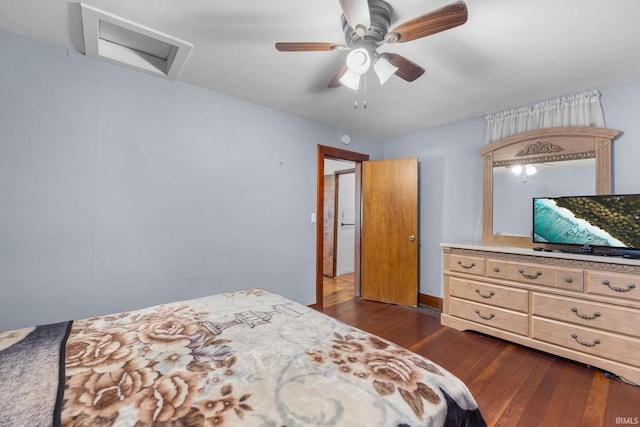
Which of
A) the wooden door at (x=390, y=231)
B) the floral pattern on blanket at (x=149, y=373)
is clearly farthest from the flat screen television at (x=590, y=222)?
the floral pattern on blanket at (x=149, y=373)

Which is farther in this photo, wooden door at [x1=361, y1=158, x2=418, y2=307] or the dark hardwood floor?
wooden door at [x1=361, y1=158, x2=418, y2=307]

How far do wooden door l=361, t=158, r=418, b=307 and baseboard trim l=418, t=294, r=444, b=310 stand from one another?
0.56 feet

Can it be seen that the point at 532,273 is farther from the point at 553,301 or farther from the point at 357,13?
the point at 357,13

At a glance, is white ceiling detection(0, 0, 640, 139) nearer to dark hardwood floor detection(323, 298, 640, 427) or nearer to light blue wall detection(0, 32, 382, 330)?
light blue wall detection(0, 32, 382, 330)

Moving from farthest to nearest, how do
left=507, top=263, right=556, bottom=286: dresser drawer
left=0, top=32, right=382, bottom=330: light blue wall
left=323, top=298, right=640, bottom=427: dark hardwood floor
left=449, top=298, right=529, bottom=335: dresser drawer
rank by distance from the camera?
left=449, top=298, right=529, bottom=335: dresser drawer, left=507, top=263, right=556, bottom=286: dresser drawer, left=0, top=32, right=382, bottom=330: light blue wall, left=323, top=298, right=640, bottom=427: dark hardwood floor

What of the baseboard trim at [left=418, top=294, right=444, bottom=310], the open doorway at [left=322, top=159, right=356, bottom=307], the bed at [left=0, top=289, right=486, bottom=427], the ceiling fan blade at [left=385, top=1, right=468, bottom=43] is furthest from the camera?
the open doorway at [left=322, top=159, right=356, bottom=307]

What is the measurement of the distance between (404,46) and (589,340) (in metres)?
2.61

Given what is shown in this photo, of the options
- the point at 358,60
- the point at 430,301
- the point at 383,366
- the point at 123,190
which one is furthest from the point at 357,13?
the point at 430,301

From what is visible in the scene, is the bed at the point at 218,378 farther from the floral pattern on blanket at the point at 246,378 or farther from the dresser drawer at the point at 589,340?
the dresser drawer at the point at 589,340

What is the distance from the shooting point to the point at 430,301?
361 cm

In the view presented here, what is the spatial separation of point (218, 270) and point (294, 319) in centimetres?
157

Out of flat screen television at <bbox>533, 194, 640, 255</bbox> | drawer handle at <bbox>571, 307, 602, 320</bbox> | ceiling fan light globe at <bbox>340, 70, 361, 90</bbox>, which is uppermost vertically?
ceiling fan light globe at <bbox>340, 70, 361, 90</bbox>

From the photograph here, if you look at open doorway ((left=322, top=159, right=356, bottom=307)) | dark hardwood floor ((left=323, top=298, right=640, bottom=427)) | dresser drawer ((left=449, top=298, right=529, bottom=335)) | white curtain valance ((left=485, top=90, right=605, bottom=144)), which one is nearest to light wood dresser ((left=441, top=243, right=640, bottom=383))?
dresser drawer ((left=449, top=298, right=529, bottom=335))

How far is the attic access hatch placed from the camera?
1.70 m
